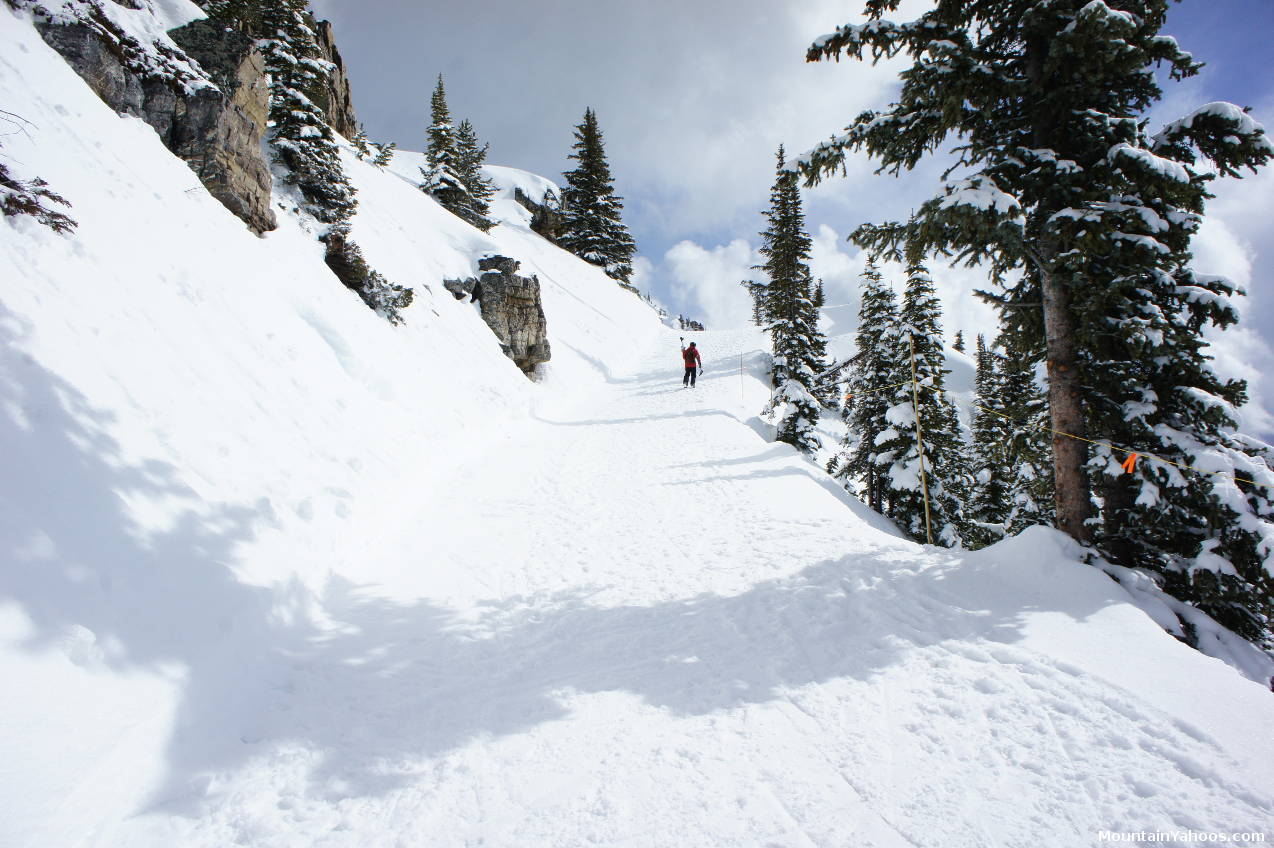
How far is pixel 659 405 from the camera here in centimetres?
1916

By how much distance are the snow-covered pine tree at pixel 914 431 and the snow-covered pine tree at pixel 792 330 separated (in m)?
4.14

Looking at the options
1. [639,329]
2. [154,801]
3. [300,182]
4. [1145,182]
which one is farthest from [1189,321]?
[639,329]

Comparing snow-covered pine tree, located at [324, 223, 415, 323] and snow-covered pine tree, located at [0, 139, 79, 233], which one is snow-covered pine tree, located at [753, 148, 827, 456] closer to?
snow-covered pine tree, located at [324, 223, 415, 323]

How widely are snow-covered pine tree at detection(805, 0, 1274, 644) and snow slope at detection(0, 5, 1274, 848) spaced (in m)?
2.05

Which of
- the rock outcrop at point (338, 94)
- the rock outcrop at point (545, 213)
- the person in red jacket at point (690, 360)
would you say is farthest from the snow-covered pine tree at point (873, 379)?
the rock outcrop at point (545, 213)

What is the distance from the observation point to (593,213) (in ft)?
158

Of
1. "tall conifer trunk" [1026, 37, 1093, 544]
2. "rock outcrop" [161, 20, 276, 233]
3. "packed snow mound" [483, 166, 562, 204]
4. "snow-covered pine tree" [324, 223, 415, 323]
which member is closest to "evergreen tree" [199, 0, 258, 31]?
"rock outcrop" [161, 20, 276, 233]

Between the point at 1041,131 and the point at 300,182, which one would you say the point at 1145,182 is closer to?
the point at 1041,131

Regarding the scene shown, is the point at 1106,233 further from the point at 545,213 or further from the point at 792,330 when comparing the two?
the point at 545,213

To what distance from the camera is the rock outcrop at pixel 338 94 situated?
3566cm

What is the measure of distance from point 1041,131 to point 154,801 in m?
10.8

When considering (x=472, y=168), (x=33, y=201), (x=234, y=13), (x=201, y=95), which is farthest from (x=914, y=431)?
(x=472, y=168)

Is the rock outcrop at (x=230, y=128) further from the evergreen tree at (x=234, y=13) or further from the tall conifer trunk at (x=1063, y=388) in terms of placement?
the tall conifer trunk at (x=1063, y=388)

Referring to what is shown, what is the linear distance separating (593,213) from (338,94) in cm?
2149
